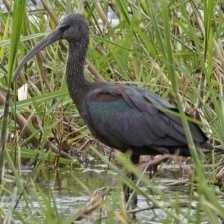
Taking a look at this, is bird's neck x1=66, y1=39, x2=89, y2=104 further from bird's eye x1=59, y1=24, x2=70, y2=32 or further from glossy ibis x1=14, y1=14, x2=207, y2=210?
bird's eye x1=59, y1=24, x2=70, y2=32

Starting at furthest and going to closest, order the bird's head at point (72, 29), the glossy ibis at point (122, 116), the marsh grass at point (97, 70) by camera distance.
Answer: the bird's head at point (72, 29), the glossy ibis at point (122, 116), the marsh grass at point (97, 70)

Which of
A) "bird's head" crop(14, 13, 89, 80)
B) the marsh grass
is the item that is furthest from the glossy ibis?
the marsh grass

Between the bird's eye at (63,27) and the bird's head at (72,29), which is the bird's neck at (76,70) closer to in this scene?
the bird's head at (72,29)

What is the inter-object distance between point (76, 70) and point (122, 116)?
0.42 m

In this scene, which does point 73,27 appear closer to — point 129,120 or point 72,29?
point 72,29

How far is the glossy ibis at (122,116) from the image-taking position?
560 cm

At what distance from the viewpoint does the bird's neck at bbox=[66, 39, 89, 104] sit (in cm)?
584

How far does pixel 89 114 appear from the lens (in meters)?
5.75

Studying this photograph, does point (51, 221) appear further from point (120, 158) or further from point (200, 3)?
point (200, 3)

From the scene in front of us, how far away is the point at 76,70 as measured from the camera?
5.95 meters

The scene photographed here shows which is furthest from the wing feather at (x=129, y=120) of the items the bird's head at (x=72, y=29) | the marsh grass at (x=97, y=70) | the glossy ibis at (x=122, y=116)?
the bird's head at (x=72, y=29)

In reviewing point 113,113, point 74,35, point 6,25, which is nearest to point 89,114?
point 113,113

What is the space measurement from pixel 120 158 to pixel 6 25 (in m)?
3.76

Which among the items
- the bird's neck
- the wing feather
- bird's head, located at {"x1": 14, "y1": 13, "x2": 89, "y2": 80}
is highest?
bird's head, located at {"x1": 14, "y1": 13, "x2": 89, "y2": 80}
